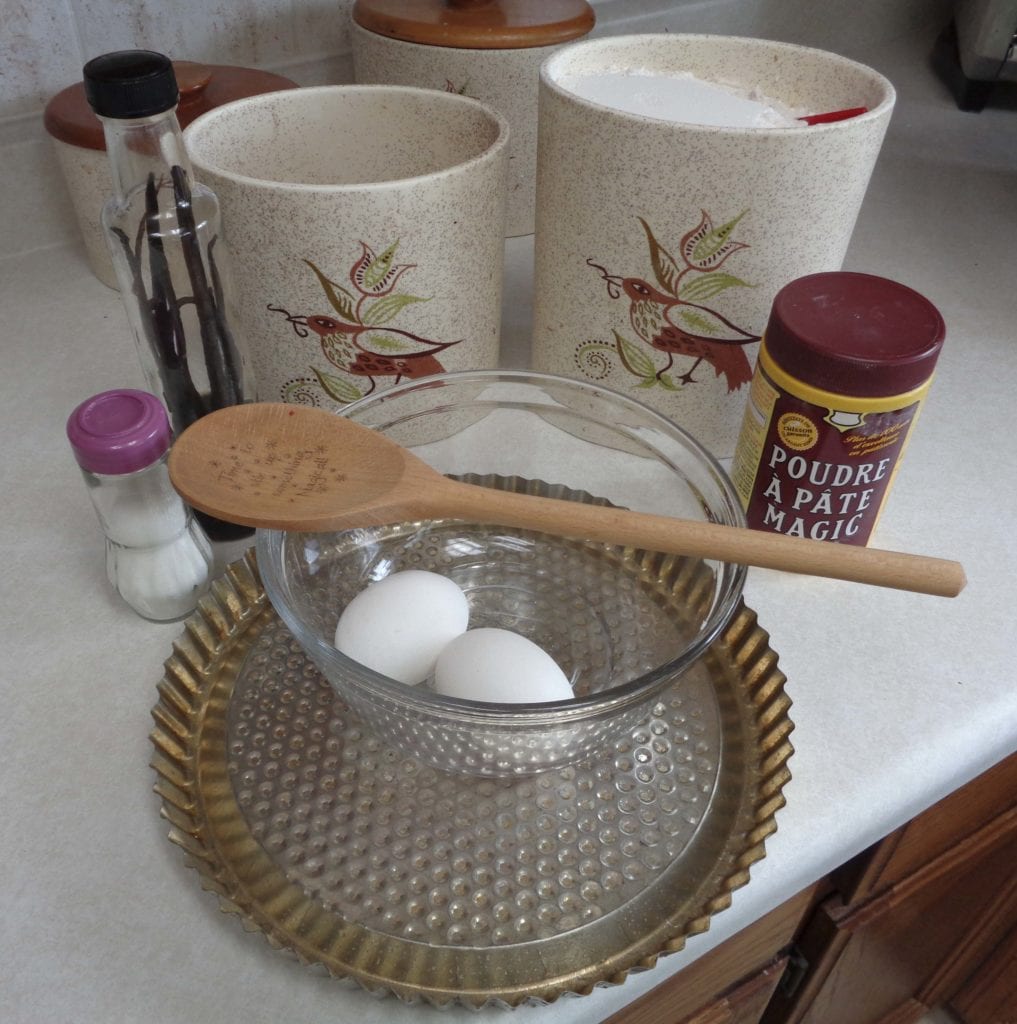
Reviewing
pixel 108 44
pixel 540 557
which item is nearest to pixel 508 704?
pixel 540 557

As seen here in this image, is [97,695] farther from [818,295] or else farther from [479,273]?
[818,295]

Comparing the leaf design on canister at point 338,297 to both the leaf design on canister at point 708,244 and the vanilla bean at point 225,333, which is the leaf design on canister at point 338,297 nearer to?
the vanilla bean at point 225,333

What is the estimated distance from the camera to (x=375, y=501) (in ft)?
1.35

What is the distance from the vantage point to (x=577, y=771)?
410 millimetres

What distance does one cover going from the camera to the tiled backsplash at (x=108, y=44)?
2.10 ft

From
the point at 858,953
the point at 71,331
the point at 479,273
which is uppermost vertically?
the point at 479,273

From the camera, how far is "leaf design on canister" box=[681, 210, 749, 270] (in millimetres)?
459

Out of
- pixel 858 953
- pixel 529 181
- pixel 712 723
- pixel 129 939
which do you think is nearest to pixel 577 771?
pixel 712 723

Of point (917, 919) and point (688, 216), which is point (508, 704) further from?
point (917, 919)

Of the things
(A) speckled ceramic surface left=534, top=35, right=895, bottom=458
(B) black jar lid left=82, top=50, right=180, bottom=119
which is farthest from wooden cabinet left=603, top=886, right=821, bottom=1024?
(B) black jar lid left=82, top=50, right=180, bottom=119

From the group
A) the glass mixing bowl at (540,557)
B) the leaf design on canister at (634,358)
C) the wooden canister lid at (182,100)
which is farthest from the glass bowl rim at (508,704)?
the wooden canister lid at (182,100)

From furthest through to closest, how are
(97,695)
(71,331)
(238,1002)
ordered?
(71,331)
(97,695)
(238,1002)

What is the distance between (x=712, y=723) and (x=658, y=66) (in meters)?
0.37

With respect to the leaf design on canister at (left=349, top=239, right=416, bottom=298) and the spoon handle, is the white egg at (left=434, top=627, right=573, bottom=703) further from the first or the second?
the leaf design on canister at (left=349, top=239, right=416, bottom=298)
